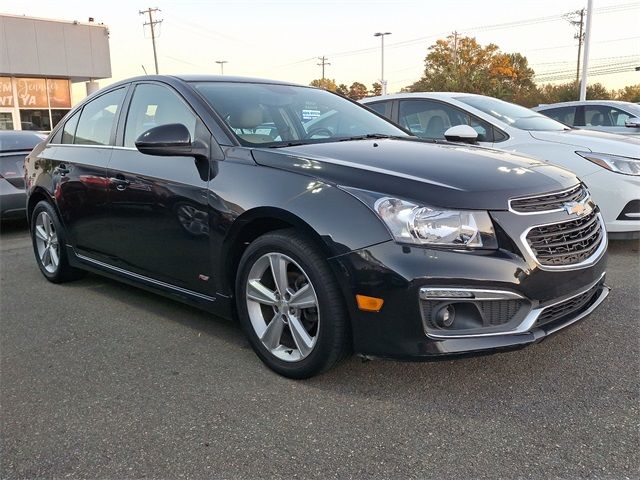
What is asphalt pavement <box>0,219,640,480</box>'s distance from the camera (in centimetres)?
225

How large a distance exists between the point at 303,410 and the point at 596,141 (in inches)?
169

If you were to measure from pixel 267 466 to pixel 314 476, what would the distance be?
0.64 feet

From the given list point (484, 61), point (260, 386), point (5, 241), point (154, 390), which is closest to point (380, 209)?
point (260, 386)

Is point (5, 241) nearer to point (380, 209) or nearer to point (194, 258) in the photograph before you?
point (194, 258)

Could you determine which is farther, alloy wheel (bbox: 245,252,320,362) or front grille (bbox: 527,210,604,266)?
alloy wheel (bbox: 245,252,320,362)

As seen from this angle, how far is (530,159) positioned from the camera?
3324 millimetres

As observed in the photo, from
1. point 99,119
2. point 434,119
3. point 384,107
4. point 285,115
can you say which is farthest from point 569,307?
point 384,107

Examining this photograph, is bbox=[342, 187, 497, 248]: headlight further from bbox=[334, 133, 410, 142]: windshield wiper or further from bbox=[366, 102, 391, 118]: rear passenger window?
bbox=[366, 102, 391, 118]: rear passenger window

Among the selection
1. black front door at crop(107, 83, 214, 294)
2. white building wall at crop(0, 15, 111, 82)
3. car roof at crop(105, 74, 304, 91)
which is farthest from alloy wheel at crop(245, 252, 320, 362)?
white building wall at crop(0, 15, 111, 82)

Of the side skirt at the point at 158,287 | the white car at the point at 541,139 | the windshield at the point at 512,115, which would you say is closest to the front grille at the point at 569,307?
the side skirt at the point at 158,287

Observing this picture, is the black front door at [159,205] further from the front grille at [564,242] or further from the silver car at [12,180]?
the silver car at [12,180]

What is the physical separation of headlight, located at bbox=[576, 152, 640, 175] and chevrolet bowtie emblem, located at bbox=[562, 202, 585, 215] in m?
2.60

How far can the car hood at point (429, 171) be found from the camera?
2.60 m

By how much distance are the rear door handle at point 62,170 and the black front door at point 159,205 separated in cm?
73
